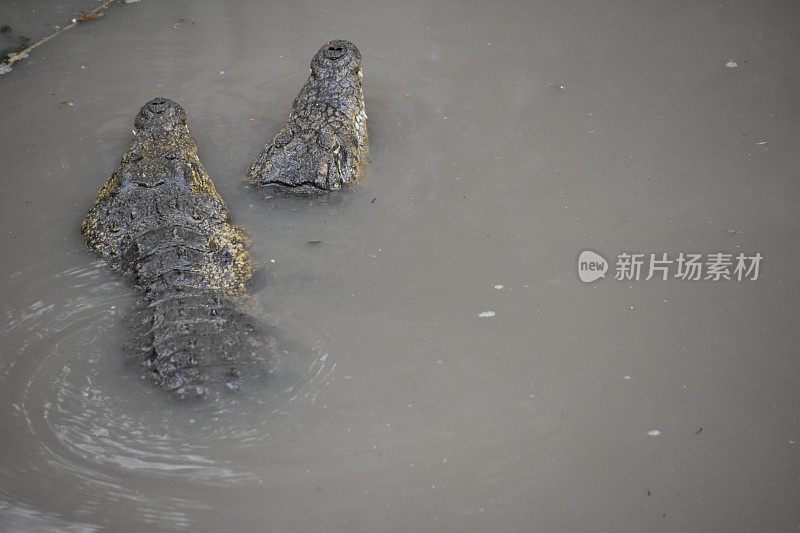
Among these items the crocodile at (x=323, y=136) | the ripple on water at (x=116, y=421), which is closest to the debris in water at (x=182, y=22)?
the crocodile at (x=323, y=136)

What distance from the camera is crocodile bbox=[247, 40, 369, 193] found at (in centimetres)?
564

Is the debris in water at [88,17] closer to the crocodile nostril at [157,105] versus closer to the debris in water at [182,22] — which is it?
the debris in water at [182,22]

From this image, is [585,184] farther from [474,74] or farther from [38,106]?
[38,106]

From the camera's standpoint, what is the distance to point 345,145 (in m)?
5.82

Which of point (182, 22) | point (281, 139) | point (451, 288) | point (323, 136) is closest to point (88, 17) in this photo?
point (182, 22)

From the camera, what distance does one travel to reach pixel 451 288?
16.1 ft

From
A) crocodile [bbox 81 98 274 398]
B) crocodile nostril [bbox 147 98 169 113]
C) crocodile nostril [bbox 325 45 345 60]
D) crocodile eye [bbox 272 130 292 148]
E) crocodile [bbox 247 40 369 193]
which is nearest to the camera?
crocodile [bbox 81 98 274 398]

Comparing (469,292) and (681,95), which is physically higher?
(681,95)

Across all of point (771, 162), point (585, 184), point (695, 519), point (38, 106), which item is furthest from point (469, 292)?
point (38, 106)

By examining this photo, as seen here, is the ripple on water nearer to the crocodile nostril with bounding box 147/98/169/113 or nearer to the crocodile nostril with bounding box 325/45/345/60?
the crocodile nostril with bounding box 147/98/169/113

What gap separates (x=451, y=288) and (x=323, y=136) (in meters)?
1.56

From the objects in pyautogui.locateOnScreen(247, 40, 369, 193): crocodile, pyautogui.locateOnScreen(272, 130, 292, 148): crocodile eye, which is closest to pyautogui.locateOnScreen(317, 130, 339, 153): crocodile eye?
pyautogui.locateOnScreen(247, 40, 369, 193): crocodile

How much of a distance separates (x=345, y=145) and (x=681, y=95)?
2614mm

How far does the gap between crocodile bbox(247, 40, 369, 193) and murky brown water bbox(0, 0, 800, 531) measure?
0.17m
